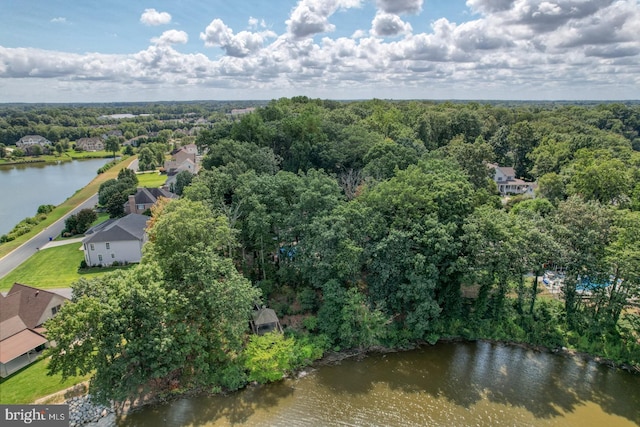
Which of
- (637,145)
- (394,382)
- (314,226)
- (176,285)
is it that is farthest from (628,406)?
(637,145)

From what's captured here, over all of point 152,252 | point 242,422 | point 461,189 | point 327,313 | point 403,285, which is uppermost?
point 461,189

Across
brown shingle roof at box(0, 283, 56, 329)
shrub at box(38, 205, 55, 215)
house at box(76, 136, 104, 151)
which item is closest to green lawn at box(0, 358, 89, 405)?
brown shingle roof at box(0, 283, 56, 329)

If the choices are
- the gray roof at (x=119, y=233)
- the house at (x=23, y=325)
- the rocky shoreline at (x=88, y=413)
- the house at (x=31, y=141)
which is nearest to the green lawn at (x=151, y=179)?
the gray roof at (x=119, y=233)

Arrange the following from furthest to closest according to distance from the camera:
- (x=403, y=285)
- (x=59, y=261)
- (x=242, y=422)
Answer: (x=59, y=261), (x=403, y=285), (x=242, y=422)

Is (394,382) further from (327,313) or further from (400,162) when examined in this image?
(400,162)

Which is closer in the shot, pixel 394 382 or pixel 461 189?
pixel 394 382

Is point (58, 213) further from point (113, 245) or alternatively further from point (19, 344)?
point (19, 344)

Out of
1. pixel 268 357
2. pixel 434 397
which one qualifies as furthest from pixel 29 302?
pixel 434 397

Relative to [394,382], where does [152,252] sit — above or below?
above
